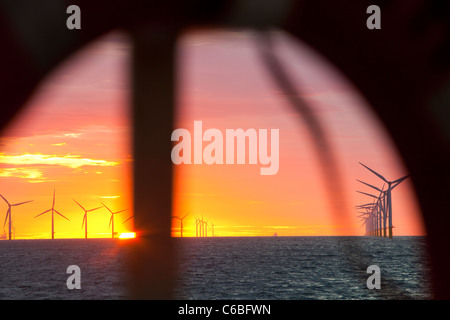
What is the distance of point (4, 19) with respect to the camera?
3.88 meters

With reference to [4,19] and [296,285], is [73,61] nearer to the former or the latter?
[4,19]

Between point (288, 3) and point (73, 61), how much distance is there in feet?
5.20

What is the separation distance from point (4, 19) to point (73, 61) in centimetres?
53

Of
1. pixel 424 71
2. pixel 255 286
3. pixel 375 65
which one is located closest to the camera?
pixel 424 71

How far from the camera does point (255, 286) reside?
30.0 m

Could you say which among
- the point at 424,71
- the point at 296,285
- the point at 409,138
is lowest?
the point at 296,285

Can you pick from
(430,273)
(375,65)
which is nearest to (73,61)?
(375,65)

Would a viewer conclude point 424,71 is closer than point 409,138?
Yes
